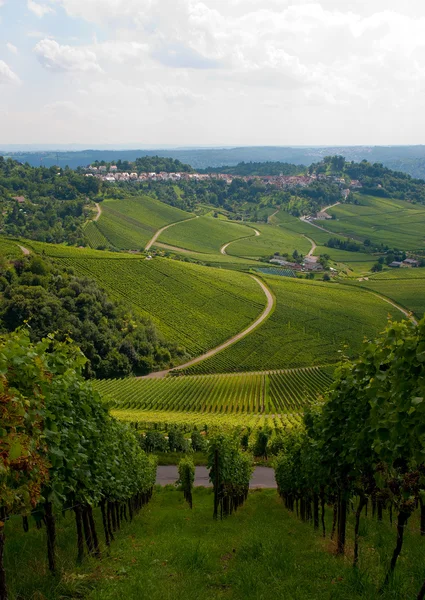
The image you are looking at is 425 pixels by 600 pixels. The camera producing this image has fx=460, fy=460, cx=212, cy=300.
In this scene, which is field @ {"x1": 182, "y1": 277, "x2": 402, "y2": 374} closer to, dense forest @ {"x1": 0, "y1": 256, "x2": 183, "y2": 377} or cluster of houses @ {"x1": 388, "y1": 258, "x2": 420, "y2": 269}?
dense forest @ {"x1": 0, "y1": 256, "x2": 183, "y2": 377}

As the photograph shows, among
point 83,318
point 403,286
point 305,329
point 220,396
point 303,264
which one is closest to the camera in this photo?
point 220,396

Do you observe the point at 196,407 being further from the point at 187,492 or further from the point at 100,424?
the point at 100,424

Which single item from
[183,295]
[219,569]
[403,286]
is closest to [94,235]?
[183,295]

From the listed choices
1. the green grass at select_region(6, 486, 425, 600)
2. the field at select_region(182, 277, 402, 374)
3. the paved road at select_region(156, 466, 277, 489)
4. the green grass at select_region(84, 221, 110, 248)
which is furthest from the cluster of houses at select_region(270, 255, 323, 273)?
the green grass at select_region(6, 486, 425, 600)

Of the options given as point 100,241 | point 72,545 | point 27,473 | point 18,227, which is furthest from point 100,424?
point 18,227

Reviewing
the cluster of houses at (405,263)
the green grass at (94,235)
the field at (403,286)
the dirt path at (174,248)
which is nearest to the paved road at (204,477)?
the field at (403,286)

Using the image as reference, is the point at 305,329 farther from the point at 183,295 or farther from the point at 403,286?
the point at 403,286
